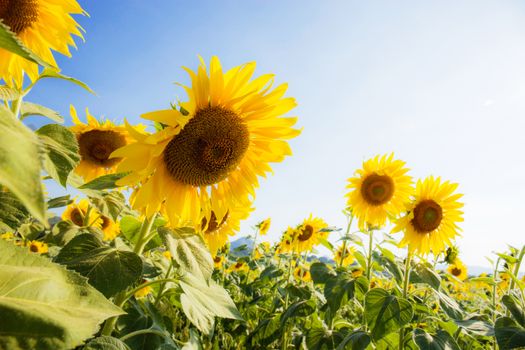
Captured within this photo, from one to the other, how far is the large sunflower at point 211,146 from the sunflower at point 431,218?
2.96 metres

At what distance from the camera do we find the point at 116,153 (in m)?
1.68

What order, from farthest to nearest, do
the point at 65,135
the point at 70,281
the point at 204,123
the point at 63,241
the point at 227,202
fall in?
the point at 63,241, the point at 227,202, the point at 204,123, the point at 65,135, the point at 70,281

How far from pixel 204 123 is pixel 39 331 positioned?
160 centimetres

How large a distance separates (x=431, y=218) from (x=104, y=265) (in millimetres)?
4292

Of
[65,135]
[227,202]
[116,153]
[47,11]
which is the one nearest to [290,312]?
[227,202]

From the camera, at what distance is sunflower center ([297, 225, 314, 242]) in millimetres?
7238

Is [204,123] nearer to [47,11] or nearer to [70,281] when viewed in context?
[47,11]

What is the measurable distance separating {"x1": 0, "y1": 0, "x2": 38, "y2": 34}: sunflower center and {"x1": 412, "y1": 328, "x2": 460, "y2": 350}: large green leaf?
3194 millimetres

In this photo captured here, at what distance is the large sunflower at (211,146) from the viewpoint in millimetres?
1823

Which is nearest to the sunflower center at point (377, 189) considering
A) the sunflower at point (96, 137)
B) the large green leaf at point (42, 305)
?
the sunflower at point (96, 137)

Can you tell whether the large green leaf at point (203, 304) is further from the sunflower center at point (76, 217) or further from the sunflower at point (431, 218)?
the sunflower center at point (76, 217)

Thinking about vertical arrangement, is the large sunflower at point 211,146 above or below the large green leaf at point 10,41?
above

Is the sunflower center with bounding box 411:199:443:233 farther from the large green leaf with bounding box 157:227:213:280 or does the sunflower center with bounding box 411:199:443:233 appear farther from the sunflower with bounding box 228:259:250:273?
the sunflower with bounding box 228:259:250:273

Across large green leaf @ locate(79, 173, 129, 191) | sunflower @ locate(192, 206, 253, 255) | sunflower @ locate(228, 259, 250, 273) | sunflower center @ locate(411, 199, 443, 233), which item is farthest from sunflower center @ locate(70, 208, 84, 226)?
sunflower @ locate(228, 259, 250, 273)
